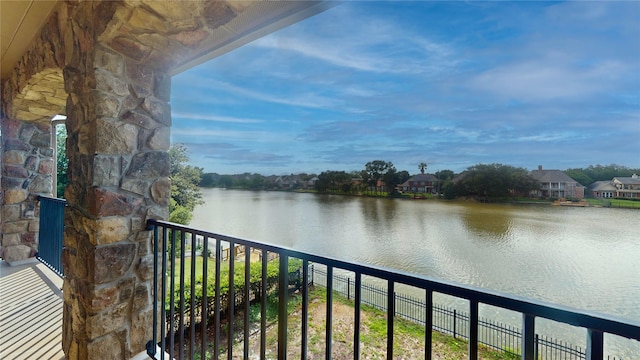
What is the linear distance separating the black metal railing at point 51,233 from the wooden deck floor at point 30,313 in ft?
0.43

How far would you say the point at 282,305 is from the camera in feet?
3.87

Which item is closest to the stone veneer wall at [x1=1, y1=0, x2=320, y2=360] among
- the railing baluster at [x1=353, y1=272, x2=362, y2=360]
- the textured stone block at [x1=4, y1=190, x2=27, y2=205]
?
the railing baluster at [x1=353, y1=272, x2=362, y2=360]

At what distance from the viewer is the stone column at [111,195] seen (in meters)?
1.62

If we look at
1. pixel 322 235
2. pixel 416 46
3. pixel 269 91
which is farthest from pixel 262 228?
pixel 416 46

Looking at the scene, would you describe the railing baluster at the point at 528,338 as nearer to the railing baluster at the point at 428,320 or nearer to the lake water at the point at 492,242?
the railing baluster at the point at 428,320

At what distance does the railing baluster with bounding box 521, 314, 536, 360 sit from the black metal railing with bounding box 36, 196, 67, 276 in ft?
12.4

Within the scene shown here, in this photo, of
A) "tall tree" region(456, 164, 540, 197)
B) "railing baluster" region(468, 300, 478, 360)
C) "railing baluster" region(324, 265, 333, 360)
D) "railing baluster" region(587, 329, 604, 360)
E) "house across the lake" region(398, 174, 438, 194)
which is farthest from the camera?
"house across the lake" region(398, 174, 438, 194)

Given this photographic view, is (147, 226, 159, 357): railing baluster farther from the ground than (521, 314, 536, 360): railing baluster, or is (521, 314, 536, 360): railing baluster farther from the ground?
(521, 314, 536, 360): railing baluster

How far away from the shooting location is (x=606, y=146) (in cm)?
166

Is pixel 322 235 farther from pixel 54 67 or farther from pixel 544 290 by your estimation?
pixel 54 67

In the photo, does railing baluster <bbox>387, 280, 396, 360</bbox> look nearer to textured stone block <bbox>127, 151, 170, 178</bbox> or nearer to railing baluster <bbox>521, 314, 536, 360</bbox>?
railing baluster <bbox>521, 314, 536, 360</bbox>

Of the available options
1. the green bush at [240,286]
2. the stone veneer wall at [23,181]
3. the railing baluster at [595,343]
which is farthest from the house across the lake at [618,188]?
the stone veneer wall at [23,181]

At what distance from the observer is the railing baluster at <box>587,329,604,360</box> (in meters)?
0.59

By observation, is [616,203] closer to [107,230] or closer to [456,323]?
[456,323]
